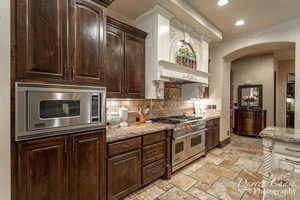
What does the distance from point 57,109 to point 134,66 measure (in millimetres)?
1451

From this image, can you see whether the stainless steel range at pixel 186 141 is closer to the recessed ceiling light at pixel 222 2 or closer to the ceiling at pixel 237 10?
the ceiling at pixel 237 10

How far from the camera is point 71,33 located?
1395 millimetres

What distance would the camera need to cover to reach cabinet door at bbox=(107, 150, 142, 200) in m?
1.75

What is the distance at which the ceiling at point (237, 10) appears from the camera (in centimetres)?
251

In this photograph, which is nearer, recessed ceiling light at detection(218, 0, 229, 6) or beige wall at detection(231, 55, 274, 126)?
recessed ceiling light at detection(218, 0, 229, 6)

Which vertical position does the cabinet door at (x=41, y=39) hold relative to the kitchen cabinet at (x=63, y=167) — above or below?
above

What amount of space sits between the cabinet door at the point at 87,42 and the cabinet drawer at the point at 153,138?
3.44 feet

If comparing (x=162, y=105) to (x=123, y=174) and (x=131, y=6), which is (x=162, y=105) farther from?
(x=131, y=6)

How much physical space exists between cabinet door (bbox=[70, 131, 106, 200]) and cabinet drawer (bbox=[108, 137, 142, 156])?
132mm

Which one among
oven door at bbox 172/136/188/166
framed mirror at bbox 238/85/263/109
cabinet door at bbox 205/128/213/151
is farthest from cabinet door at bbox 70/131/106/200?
framed mirror at bbox 238/85/263/109

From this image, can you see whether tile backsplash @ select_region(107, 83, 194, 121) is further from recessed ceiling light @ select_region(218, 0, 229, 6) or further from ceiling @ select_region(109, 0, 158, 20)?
recessed ceiling light @ select_region(218, 0, 229, 6)

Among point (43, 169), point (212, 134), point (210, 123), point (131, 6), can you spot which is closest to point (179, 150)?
point (210, 123)

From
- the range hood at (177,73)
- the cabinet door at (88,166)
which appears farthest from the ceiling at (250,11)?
the cabinet door at (88,166)

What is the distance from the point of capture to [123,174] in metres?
1.87
